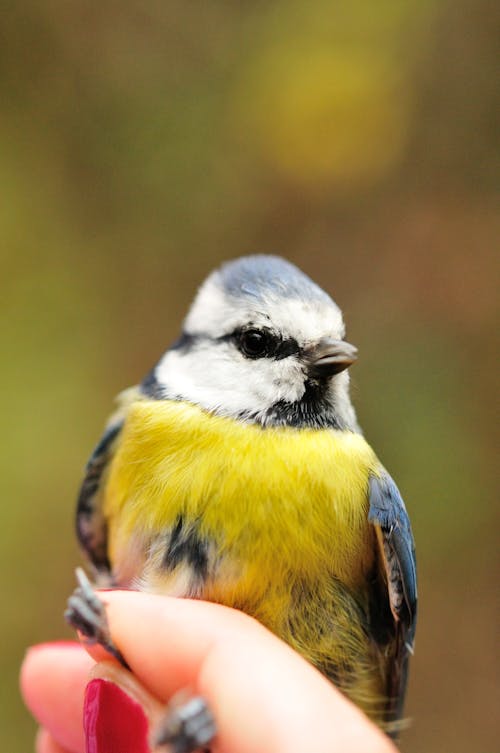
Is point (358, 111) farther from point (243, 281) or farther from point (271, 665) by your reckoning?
point (271, 665)

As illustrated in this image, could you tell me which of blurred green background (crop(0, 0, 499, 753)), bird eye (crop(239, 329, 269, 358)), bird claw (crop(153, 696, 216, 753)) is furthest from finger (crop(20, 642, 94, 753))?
blurred green background (crop(0, 0, 499, 753))

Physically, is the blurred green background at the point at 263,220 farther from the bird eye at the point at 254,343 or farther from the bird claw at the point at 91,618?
the bird claw at the point at 91,618

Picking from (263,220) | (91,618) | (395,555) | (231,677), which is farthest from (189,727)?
(263,220)

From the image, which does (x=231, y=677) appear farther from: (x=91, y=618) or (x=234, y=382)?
(x=234, y=382)

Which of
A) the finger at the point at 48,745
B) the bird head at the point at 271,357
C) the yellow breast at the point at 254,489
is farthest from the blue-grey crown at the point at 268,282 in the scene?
the finger at the point at 48,745

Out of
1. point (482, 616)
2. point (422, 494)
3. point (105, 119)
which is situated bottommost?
point (482, 616)

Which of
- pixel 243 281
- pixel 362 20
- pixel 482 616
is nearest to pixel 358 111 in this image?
pixel 362 20
